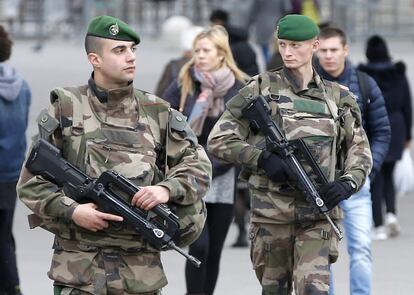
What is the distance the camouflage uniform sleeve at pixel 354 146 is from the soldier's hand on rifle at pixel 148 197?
1432 millimetres

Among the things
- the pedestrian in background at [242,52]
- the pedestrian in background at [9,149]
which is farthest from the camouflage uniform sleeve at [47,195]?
the pedestrian in background at [242,52]

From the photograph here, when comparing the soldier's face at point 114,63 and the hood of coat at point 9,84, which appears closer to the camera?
the soldier's face at point 114,63

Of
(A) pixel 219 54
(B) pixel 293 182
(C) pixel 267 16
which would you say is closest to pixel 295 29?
(B) pixel 293 182

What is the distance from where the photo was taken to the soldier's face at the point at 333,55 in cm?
857

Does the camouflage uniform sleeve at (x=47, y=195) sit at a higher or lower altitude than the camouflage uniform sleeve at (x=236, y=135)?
higher

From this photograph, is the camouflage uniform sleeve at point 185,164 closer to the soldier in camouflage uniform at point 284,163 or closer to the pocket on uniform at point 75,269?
the pocket on uniform at point 75,269

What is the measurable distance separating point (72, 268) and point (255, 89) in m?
1.63

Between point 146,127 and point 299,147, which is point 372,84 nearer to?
point 299,147

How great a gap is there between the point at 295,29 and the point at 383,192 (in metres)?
6.09

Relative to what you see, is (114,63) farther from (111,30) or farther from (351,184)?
(351,184)

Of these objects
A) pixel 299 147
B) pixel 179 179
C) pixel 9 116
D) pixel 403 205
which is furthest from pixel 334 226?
pixel 403 205

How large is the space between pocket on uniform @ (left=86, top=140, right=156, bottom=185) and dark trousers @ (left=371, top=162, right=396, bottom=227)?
22.0 feet

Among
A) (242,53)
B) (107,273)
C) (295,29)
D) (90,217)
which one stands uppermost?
(295,29)

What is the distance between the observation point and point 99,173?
5.88m
